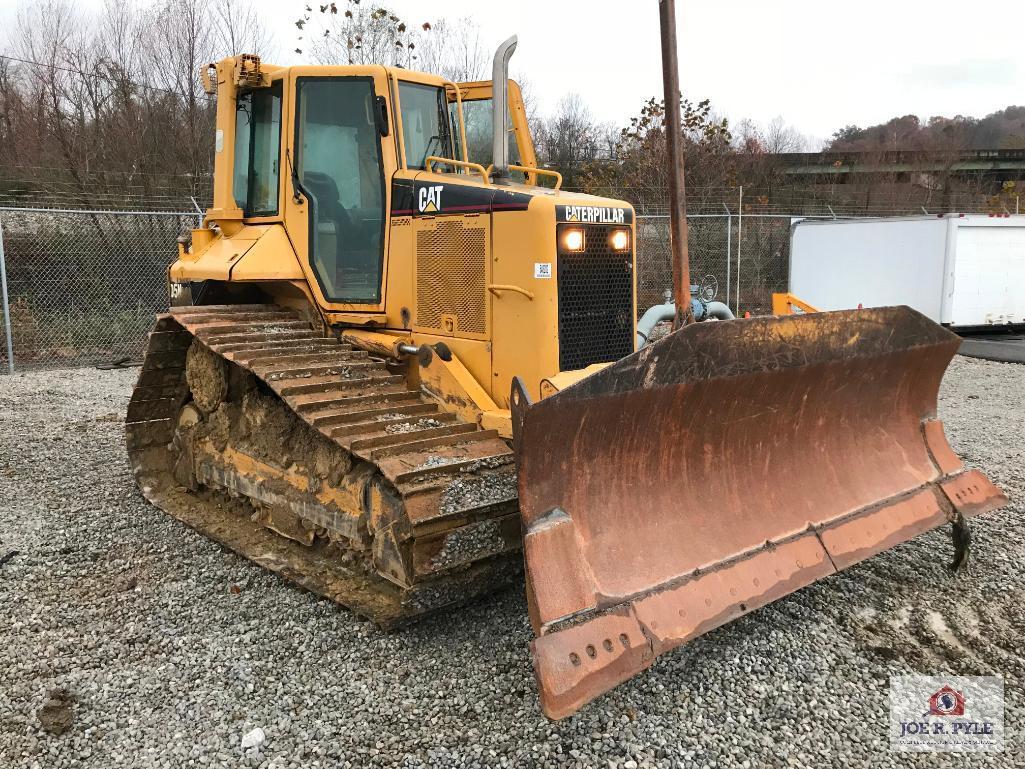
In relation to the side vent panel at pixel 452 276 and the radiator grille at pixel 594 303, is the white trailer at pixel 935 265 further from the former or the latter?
the side vent panel at pixel 452 276

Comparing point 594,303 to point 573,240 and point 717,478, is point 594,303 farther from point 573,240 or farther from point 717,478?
point 717,478

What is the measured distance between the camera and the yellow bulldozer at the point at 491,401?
10.5 ft

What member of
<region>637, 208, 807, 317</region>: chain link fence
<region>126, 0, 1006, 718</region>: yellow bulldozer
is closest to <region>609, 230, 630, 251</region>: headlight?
<region>126, 0, 1006, 718</region>: yellow bulldozer

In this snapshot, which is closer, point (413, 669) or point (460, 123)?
point (413, 669)

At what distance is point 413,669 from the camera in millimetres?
3320

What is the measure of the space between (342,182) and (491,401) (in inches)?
65.6

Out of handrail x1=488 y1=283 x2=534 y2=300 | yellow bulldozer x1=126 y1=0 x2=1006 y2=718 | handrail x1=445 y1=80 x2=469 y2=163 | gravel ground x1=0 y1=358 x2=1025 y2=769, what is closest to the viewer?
gravel ground x1=0 y1=358 x2=1025 y2=769

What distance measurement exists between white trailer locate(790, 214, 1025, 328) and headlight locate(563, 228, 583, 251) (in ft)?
36.4

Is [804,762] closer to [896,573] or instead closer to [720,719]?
[720,719]

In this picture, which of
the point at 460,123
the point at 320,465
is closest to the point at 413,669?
the point at 320,465

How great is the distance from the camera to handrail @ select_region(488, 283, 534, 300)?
157 inches

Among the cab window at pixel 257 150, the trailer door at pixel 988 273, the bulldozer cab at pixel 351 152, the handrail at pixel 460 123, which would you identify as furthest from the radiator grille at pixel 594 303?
the trailer door at pixel 988 273

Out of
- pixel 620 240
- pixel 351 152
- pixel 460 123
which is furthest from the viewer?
pixel 460 123

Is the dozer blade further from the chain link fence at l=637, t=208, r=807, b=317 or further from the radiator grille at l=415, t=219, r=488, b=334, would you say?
the chain link fence at l=637, t=208, r=807, b=317
